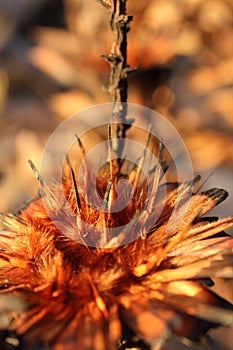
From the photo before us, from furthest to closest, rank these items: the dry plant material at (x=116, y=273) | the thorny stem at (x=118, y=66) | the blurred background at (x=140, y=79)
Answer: the blurred background at (x=140, y=79) → the thorny stem at (x=118, y=66) → the dry plant material at (x=116, y=273)

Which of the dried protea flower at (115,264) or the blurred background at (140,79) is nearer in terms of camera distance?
the dried protea flower at (115,264)

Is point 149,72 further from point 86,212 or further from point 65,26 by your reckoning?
point 86,212

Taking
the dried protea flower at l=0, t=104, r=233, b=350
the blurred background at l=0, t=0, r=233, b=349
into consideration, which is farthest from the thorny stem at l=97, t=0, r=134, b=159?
the blurred background at l=0, t=0, r=233, b=349

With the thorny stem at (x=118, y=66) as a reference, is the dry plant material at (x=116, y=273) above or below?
below

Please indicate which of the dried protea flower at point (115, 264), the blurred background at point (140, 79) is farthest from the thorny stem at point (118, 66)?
the blurred background at point (140, 79)

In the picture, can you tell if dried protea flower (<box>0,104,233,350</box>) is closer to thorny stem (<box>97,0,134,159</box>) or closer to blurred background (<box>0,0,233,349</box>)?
thorny stem (<box>97,0,134,159</box>)

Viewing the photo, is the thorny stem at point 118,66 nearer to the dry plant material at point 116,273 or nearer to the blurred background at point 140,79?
the dry plant material at point 116,273
